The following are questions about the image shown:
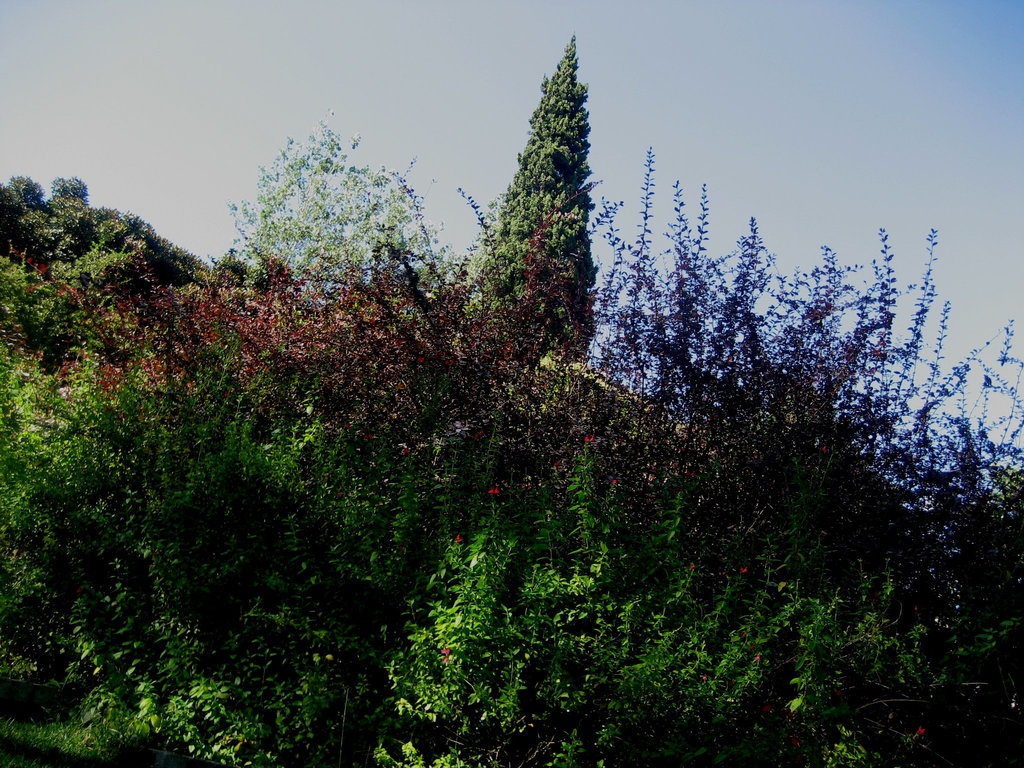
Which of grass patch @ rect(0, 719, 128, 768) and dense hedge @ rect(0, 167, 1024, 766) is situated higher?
dense hedge @ rect(0, 167, 1024, 766)

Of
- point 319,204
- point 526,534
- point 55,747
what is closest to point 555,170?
point 319,204

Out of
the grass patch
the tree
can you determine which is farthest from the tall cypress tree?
the grass patch

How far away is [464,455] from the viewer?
4273mm

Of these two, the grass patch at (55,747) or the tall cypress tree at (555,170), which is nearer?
the grass patch at (55,747)

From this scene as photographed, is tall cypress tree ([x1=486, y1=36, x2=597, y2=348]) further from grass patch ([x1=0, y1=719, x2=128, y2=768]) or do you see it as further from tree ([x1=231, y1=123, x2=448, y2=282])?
grass patch ([x1=0, y1=719, x2=128, y2=768])

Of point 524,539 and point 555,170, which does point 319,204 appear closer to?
point 555,170

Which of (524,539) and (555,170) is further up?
(555,170)

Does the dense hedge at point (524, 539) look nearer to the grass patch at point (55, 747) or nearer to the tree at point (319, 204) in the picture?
the grass patch at point (55, 747)

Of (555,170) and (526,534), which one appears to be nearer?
(526,534)

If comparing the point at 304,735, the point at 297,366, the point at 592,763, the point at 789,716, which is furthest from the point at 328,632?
the point at 297,366

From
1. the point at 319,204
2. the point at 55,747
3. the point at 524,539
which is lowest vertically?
the point at 55,747

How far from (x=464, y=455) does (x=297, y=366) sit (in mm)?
1909

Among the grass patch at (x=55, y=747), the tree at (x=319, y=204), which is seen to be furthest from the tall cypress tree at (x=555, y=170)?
the grass patch at (x=55, y=747)

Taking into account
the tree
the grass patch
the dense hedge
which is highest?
the tree
